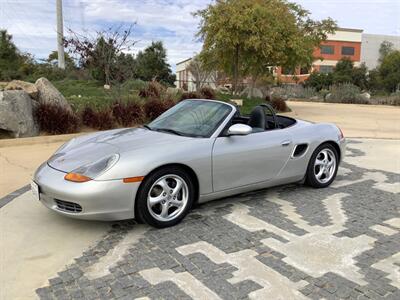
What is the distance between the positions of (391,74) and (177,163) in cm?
5669

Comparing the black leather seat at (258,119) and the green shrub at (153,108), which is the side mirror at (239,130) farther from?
the green shrub at (153,108)

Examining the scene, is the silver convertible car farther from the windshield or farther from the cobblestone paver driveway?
the cobblestone paver driveway

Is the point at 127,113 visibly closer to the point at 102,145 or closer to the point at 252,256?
the point at 102,145

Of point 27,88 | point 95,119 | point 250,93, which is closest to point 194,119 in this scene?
point 95,119

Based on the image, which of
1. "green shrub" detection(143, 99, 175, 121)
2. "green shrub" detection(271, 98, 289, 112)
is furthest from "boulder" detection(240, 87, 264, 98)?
"green shrub" detection(143, 99, 175, 121)

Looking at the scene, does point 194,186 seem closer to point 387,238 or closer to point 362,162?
point 387,238

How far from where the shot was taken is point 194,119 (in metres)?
4.82

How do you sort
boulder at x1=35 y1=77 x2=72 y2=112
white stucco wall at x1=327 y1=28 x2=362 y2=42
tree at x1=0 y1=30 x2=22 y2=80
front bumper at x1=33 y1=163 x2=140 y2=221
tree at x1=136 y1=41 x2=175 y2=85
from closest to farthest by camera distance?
front bumper at x1=33 y1=163 x2=140 y2=221
boulder at x1=35 y1=77 x2=72 y2=112
tree at x1=0 y1=30 x2=22 y2=80
tree at x1=136 y1=41 x2=175 y2=85
white stucco wall at x1=327 y1=28 x2=362 y2=42

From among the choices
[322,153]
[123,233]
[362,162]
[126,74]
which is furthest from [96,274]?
[126,74]

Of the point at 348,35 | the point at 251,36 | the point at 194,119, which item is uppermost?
the point at 348,35

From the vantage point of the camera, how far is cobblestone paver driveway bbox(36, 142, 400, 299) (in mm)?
2957

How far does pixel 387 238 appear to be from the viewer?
13.0ft

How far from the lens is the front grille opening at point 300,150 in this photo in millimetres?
5137

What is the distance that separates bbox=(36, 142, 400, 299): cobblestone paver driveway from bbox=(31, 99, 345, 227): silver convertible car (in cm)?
30
